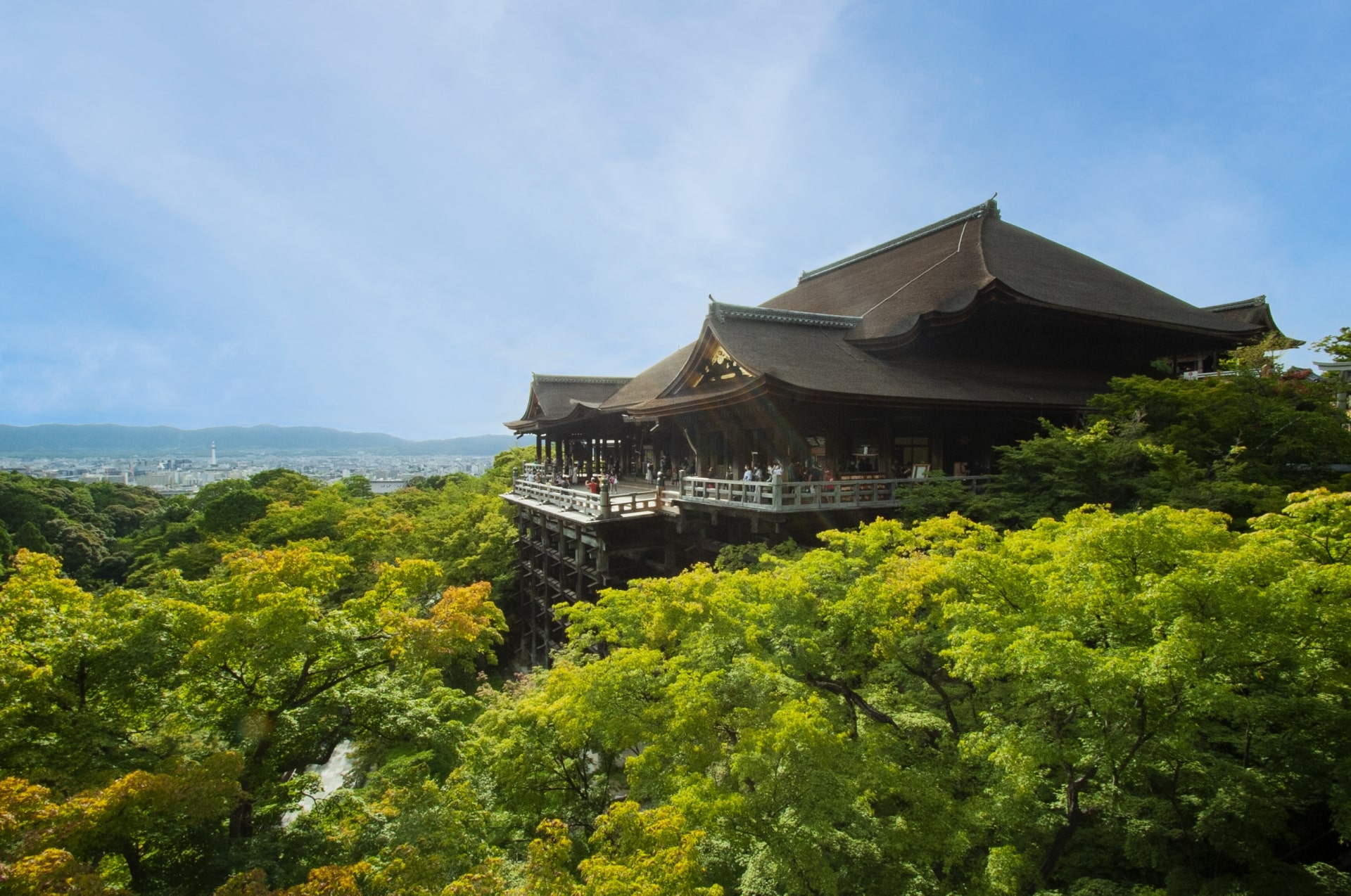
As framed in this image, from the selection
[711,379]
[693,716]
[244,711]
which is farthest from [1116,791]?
[711,379]

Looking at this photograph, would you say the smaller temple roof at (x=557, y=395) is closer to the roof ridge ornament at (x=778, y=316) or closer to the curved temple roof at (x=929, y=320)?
the curved temple roof at (x=929, y=320)

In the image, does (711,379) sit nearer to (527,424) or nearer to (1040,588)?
(1040,588)

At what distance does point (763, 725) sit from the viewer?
666cm

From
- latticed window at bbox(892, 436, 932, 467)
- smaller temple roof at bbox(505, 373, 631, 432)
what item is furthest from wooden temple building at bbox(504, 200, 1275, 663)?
smaller temple roof at bbox(505, 373, 631, 432)

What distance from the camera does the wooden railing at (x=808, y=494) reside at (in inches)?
520

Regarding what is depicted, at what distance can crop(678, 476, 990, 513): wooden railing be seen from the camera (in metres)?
13.2

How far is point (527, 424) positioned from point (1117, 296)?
26.1 meters

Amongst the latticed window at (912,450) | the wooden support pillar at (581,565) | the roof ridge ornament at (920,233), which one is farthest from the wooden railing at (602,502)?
the roof ridge ornament at (920,233)

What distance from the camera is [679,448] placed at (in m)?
22.8

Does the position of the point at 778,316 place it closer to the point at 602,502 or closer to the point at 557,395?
the point at 602,502

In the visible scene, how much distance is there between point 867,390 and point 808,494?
131 inches

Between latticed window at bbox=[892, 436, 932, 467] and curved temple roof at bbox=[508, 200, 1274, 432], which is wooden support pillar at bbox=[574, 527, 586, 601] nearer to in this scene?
curved temple roof at bbox=[508, 200, 1274, 432]

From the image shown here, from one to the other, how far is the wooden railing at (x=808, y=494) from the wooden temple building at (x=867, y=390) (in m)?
0.06

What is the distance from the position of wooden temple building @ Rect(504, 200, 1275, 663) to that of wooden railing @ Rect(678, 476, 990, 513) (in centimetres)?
6
